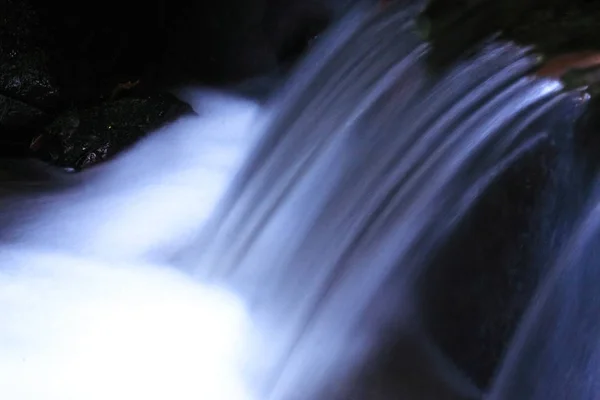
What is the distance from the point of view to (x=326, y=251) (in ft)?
7.52

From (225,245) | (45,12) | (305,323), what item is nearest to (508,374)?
(305,323)

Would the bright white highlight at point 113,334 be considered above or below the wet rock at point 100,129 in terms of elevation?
below

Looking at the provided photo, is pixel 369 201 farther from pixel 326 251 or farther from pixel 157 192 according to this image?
pixel 157 192

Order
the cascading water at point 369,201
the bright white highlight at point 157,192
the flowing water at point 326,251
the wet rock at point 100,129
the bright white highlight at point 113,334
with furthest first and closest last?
the wet rock at point 100,129, the bright white highlight at point 157,192, the bright white highlight at point 113,334, the cascading water at point 369,201, the flowing water at point 326,251

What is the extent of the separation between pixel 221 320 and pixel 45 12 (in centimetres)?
204

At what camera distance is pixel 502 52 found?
84.5 inches

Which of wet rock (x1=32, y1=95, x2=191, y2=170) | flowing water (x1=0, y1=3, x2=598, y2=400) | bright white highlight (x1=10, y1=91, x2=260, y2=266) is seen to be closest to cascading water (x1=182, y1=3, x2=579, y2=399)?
flowing water (x1=0, y1=3, x2=598, y2=400)

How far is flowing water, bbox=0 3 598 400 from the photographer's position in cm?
169

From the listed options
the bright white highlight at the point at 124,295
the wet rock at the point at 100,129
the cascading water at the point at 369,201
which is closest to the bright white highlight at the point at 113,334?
the bright white highlight at the point at 124,295

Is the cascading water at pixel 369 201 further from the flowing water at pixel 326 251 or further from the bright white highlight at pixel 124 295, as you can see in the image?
the bright white highlight at pixel 124 295

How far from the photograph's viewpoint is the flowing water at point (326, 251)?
1.69 meters

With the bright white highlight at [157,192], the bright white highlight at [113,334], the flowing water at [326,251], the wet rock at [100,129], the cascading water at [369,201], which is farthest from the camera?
the wet rock at [100,129]

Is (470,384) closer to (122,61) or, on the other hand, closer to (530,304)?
(530,304)

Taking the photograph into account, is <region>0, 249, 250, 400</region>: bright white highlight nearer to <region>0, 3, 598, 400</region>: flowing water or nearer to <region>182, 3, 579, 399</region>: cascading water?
<region>0, 3, 598, 400</region>: flowing water
